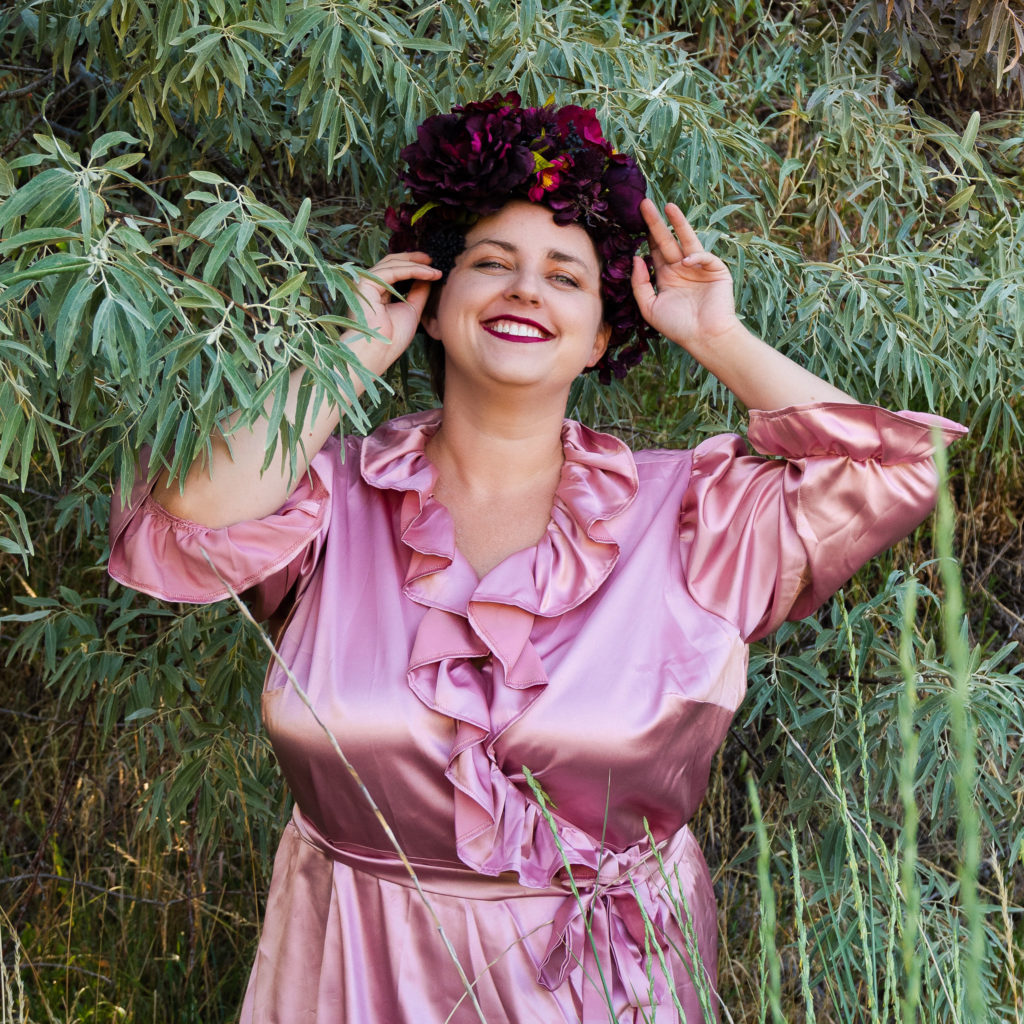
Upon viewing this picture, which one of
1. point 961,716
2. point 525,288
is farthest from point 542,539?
point 961,716

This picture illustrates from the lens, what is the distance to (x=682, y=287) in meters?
1.92

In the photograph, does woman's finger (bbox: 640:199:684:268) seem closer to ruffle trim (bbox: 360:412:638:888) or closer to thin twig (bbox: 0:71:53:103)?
ruffle trim (bbox: 360:412:638:888)

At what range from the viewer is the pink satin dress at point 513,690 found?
5.17 ft

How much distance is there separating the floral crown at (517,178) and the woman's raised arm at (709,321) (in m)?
0.04

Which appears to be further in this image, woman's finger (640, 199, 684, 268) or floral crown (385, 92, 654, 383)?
woman's finger (640, 199, 684, 268)

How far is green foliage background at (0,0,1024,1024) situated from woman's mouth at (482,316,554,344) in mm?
213

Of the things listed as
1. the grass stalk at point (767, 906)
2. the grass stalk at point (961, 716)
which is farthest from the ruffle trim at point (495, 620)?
the grass stalk at point (961, 716)

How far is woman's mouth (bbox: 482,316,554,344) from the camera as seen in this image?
175cm

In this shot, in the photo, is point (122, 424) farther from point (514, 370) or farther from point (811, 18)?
point (811, 18)

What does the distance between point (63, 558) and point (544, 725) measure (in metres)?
1.86

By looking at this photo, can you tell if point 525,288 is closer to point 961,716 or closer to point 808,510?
point 808,510

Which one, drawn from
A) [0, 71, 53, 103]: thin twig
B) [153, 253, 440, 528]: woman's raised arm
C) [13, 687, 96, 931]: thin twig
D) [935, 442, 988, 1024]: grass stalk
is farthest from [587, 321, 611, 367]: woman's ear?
[13, 687, 96, 931]: thin twig

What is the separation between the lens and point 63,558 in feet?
9.91

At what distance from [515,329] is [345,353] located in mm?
434
